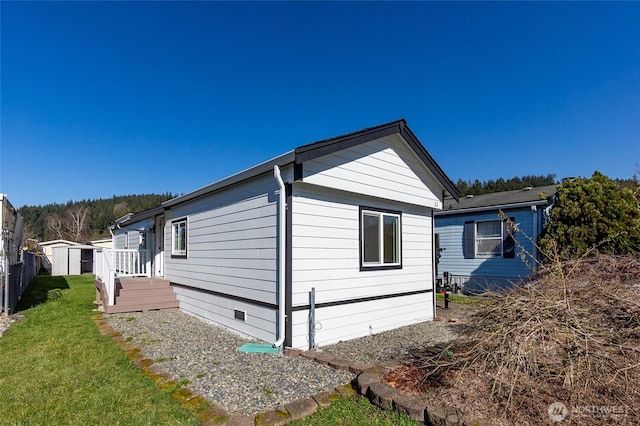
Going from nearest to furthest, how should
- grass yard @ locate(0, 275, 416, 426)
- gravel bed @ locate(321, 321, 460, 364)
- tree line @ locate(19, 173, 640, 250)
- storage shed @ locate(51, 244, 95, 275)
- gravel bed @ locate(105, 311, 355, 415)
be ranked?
1. grass yard @ locate(0, 275, 416, 426)
2. gravel bed @ locate(105, 311, 355, 415)
3. gravel bed @ locate(321, 321, 460, 364)
4. storage shed @ locate(51, 244, 95, 275)
5. tree line @ locate(19, 173, 640, 250)

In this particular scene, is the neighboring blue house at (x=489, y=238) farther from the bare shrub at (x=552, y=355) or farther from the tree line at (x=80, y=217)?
the tree line at (x=80, y=217)

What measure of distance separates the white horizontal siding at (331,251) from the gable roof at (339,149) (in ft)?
1.84

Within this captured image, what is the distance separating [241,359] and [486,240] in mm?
11145

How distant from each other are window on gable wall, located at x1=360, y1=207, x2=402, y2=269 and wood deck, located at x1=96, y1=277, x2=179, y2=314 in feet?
18.8

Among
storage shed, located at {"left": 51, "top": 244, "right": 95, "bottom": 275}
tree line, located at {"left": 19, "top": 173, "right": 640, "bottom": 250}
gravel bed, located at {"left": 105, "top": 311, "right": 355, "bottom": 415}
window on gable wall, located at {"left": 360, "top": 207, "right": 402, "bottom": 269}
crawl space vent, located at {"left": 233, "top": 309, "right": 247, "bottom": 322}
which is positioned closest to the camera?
gravel bed, located at {"left": 105, "top": 311, "right": 355, "bottom": 415}

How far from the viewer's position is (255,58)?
11852 mm

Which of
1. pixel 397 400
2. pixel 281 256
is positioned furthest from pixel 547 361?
pixel 281 256

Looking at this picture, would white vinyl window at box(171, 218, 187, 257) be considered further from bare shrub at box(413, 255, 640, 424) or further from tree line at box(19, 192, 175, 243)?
tree line at box(19, 192, 175, 243)

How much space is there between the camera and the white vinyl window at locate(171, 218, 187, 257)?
9.04m

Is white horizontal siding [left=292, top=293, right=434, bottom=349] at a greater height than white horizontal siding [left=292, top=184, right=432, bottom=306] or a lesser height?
lesser

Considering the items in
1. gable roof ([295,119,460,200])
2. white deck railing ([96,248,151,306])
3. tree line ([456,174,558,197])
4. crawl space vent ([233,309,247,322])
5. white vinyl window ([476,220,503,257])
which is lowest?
crawl space vent ([233,309,247,322])

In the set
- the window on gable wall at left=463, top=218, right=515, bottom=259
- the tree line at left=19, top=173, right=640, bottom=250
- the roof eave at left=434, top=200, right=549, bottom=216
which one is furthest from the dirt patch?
the tree line at left=19, top=173, right=640, bottom=250

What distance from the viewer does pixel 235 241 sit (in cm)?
664

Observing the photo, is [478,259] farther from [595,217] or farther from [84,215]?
[84,215]
